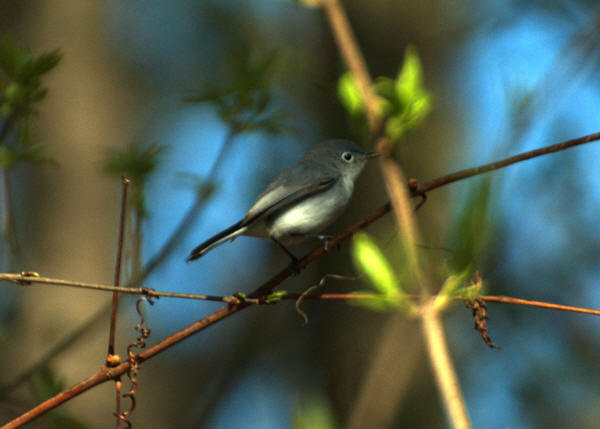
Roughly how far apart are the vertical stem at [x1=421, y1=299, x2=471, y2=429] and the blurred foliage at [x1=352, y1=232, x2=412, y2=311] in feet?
0.54

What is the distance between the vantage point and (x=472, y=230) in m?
0.70

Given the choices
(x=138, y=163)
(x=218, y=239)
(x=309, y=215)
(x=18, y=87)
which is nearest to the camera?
(x=18, y=87)

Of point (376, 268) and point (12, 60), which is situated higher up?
point (12, 60)

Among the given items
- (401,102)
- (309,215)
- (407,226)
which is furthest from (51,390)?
(309,215)

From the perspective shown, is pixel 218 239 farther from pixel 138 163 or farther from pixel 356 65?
pixel 356 65

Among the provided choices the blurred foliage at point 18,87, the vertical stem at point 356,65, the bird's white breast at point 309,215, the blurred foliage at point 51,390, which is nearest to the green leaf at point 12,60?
the blurred foliage at point 18,87

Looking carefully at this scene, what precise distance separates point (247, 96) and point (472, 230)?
1.13 m

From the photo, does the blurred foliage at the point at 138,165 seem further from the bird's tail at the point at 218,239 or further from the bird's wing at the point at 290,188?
the bird's wing at the point at 290,188

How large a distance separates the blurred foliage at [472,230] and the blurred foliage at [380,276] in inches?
3.7

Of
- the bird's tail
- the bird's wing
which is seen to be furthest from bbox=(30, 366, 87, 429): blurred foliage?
the bird's wing

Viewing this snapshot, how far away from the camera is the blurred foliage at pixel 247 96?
1.71m

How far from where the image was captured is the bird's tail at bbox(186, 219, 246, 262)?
89.7 inches

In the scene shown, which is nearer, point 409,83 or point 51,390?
point 409,83

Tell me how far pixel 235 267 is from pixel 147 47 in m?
3.06
